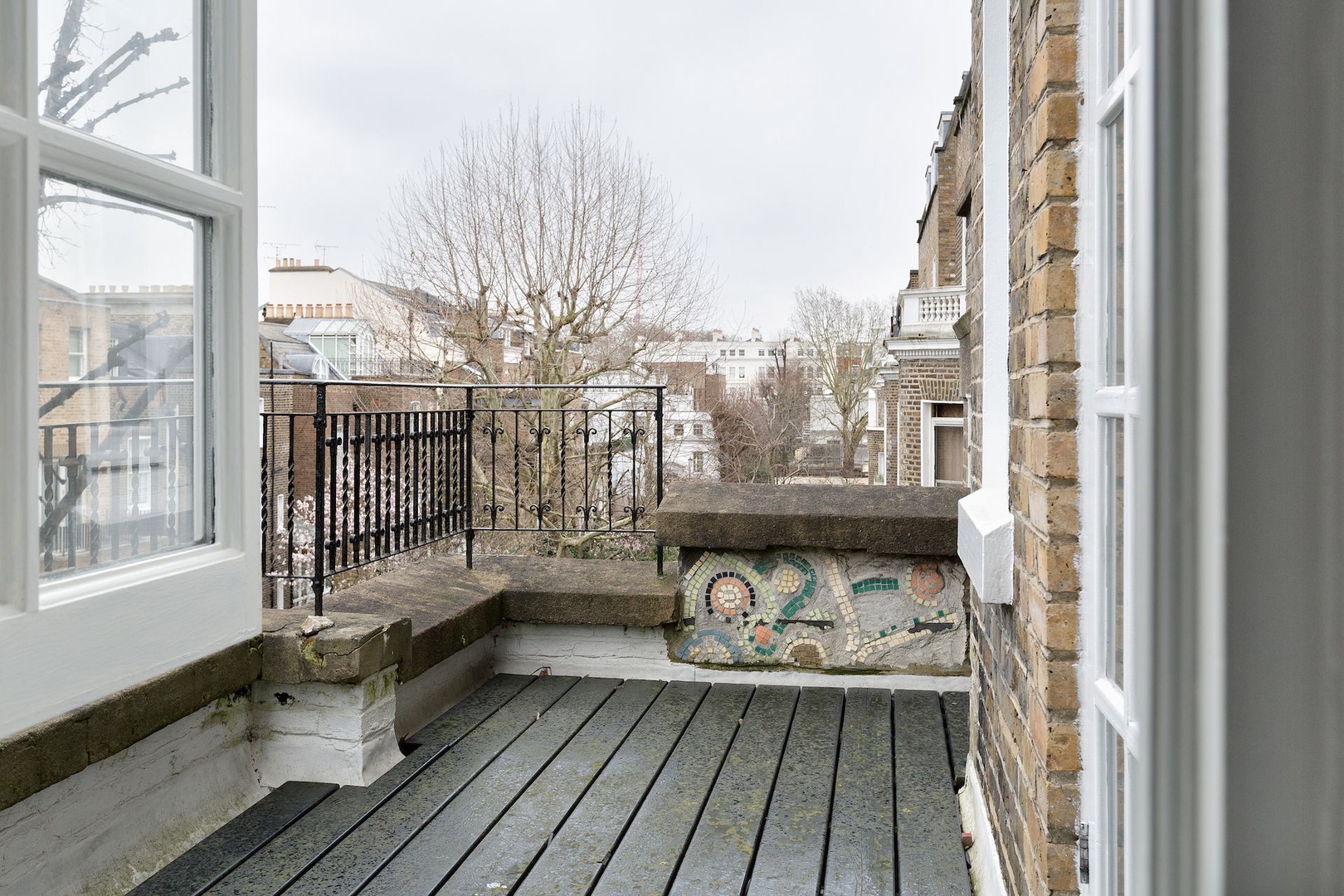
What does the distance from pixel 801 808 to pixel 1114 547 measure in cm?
163

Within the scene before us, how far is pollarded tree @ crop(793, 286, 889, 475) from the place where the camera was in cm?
2175

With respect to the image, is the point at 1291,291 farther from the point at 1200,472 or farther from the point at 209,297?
the point at 209,297

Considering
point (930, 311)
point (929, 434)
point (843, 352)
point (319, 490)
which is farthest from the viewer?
point (843, 352)

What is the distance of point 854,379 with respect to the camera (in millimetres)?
21844

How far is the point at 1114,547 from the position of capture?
1179 mm

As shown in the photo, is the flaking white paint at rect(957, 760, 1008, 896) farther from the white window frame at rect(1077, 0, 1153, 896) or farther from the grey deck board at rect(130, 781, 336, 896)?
the grey deck board at rect(130, 781, 336, 896)

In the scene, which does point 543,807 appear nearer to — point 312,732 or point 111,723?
point 312,732

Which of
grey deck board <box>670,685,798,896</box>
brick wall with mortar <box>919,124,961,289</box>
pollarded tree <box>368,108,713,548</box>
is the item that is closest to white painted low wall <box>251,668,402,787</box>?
grey deck board <box>670,685,798,896</box>

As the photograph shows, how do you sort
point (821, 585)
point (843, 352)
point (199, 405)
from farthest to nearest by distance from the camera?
point (843, 352)
point (821, 585)
point (199, 405)

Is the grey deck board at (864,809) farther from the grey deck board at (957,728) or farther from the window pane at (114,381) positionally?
the window pane at (114,381)

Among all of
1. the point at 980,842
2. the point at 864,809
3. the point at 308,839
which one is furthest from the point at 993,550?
the point at 308,839

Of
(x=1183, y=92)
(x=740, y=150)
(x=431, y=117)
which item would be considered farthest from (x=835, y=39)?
(x=1183, y=92)

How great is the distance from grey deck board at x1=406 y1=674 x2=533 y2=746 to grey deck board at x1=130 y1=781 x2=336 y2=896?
18.7 inches

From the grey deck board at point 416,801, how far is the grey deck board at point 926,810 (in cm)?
130
